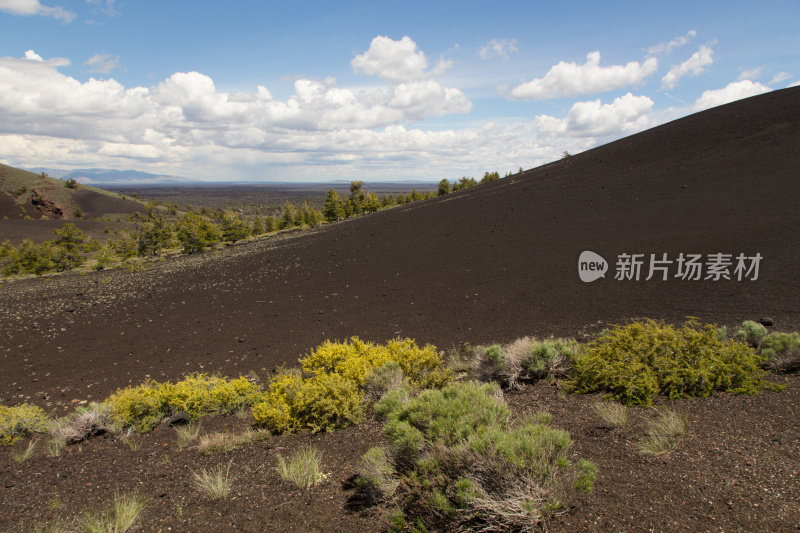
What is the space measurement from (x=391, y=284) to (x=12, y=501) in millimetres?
15214

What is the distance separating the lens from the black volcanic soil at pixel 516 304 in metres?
3.64

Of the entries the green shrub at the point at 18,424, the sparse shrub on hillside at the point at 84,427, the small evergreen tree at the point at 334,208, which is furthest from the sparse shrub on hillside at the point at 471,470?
the small evergreen tree at the point at 334,208

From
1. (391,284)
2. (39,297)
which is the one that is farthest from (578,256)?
(39,297)

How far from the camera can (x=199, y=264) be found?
28422 millimetres

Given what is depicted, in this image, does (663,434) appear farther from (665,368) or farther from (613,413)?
(665,368)

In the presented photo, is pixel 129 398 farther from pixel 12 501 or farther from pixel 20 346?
pixel 20 346

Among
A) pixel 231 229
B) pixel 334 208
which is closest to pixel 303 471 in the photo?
pixel 231 229

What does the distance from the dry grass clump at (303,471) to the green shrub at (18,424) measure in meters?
4.70

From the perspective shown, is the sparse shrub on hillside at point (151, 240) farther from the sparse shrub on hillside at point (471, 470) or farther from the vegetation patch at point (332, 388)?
the sparse shrub on hillside at point (471, 470)

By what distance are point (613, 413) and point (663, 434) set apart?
66 cm

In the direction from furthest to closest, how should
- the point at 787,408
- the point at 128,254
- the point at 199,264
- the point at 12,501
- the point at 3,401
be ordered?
the point at 128,254 → the point at 199,264 → the point at 3,401 → the point at 787,408 → the point at 12,501

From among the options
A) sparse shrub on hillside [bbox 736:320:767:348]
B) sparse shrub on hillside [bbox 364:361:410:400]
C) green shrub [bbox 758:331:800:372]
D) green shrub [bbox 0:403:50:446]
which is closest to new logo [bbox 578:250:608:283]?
sparse shrub on hillside [bbox 736:320:767:348]

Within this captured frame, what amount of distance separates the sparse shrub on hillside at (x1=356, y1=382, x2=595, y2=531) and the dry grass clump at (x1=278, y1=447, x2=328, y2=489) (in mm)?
494

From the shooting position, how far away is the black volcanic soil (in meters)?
3.64
